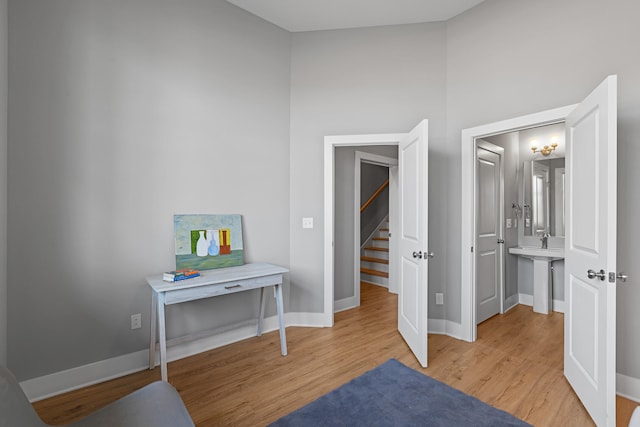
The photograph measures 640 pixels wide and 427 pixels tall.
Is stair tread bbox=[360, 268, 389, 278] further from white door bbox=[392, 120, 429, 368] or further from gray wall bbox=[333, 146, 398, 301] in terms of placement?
white door bbox=[392, 120, 429, 368]

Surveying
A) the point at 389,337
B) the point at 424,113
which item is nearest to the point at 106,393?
the point at 389,337

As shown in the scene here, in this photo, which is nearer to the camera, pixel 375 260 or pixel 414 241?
pixel 414 241

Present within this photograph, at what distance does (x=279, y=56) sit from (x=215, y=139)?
122 centimetres

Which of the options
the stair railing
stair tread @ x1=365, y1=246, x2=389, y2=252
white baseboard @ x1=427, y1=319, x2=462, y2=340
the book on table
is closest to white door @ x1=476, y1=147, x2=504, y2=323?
white baseboard @ x1=427, y1=319, x2=462, y2=340

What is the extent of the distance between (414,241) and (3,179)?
290cm

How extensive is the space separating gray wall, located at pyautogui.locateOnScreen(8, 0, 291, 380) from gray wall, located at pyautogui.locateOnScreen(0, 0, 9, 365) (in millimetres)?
38

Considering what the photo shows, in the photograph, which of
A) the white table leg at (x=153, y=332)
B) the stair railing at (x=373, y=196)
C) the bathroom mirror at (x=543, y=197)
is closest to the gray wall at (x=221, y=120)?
the white table leg at (x=153, y=332)

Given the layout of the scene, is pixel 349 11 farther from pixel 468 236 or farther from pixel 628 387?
pixel 628 387

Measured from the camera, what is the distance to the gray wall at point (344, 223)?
156 inches

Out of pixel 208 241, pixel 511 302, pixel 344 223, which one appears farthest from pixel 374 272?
pixel 208 241

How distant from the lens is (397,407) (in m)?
2.01

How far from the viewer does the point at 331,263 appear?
3.43m

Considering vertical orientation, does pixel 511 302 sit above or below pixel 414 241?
below

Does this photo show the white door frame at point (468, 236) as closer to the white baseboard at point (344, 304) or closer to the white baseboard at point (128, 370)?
the white baseboard at point (128, 370)
